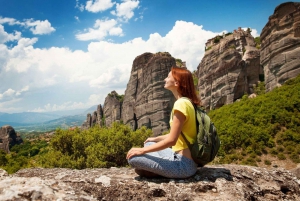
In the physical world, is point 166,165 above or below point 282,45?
below

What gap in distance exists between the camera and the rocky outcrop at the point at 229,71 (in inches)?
1812

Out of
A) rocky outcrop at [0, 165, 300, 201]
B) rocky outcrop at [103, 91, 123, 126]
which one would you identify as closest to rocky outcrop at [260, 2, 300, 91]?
rocky outcrop at [0, 165, 300, 201]

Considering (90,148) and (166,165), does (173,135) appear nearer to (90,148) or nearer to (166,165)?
(166,165)

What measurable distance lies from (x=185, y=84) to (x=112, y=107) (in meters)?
66.9

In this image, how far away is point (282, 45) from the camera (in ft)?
110

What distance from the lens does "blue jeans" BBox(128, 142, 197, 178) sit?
3.90 m

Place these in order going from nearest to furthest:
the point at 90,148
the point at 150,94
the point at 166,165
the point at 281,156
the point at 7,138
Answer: the point at 166,165
the point at 281,156
the point at 90,148
the point at 150,94
the point at 7,138

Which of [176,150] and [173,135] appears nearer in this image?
[173,135]

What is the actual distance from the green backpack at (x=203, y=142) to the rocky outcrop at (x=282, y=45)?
113 feet

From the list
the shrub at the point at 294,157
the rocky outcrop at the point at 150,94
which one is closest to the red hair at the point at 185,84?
the shrub at the point at 294,157

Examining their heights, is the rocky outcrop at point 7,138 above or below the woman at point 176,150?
below

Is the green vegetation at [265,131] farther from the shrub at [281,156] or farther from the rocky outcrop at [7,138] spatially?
the rocky outcrop at [7,138]

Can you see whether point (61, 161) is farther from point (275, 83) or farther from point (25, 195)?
point (275, 83)

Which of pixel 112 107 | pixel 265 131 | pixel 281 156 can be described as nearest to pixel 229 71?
pixel 265 131
